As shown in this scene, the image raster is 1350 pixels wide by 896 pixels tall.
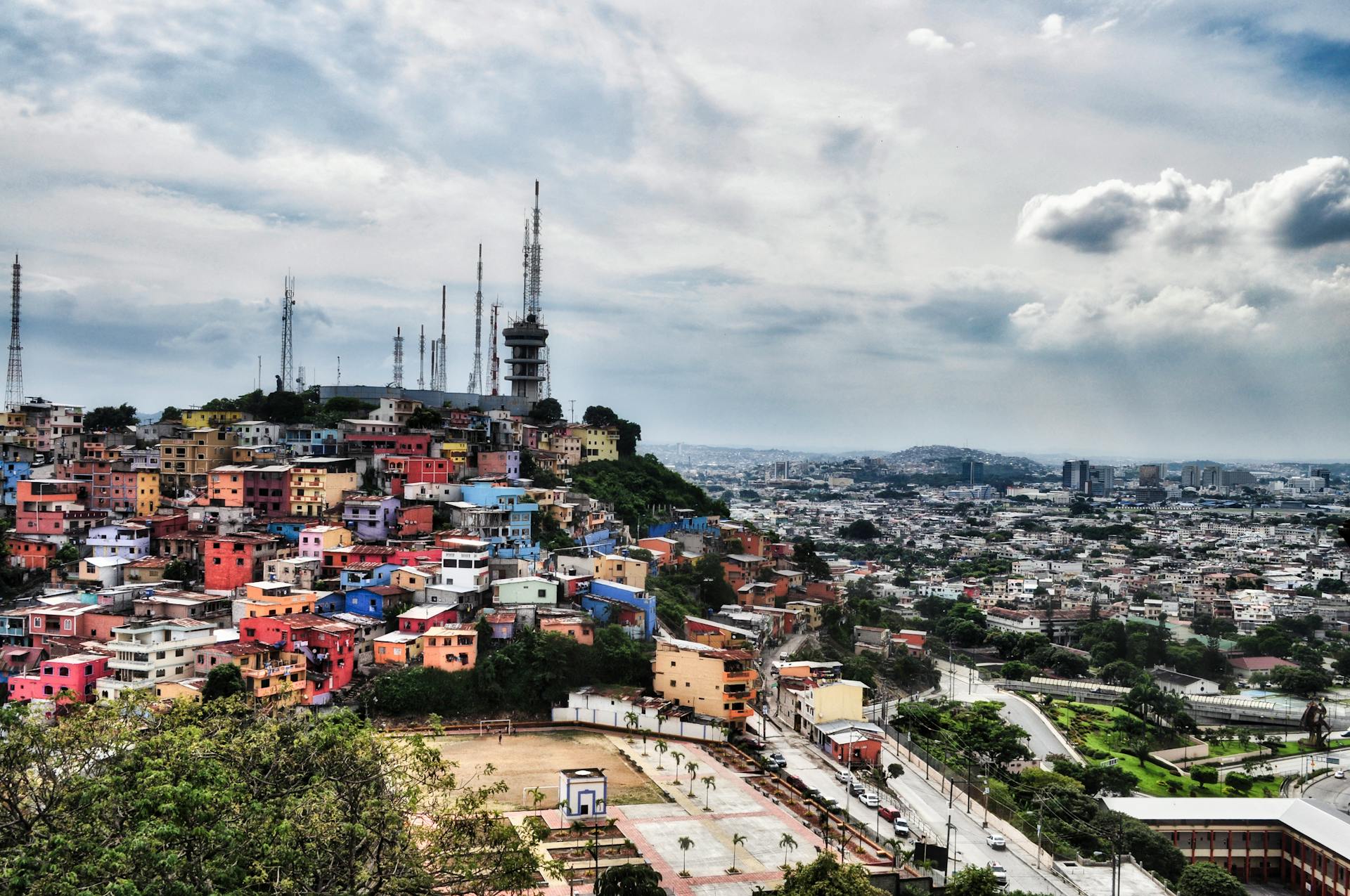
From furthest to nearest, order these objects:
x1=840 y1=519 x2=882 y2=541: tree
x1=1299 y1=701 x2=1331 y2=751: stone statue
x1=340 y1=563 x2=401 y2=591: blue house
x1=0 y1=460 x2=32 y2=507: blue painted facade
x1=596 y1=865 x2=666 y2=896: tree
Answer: x1=840 y1=519 x2=882 y2=541: tree → x1=0 y1=460 x2=32 y2=507: blue painted facade → x1=1299 y1=701 x2=1331 y2=751: stone statue → x1=340 y1=563 x2=401 y2=591: blue house → x1=596 y1=865 x2=666 y2=896: tree

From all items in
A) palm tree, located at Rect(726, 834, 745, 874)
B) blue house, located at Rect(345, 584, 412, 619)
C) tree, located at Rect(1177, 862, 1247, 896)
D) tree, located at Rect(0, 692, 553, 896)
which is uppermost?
blue house, located at Rect(345, 584, 412, 619)

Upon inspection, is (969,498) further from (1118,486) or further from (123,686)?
(123,686)

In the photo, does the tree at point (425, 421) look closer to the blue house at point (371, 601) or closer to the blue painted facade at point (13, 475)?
the blue painted facade at point (13, 475)

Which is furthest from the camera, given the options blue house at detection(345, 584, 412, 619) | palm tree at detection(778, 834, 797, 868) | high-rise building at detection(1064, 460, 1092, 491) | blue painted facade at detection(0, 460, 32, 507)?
high-rise building at detection(1064, 460, 1092, 491)

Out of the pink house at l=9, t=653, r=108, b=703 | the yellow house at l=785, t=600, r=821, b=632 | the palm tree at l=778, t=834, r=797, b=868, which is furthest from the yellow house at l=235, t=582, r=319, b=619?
the yellow house at l=785, t=600, r=821, b=632

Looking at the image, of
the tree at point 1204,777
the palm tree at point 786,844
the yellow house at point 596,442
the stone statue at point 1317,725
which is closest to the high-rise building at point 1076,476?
the yellow house at point 596,442

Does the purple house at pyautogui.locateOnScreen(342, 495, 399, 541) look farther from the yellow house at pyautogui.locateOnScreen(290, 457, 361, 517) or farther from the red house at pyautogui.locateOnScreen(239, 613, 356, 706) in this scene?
the red house at pyautogui.locateOnScreen(239, 613, 356, 706)
